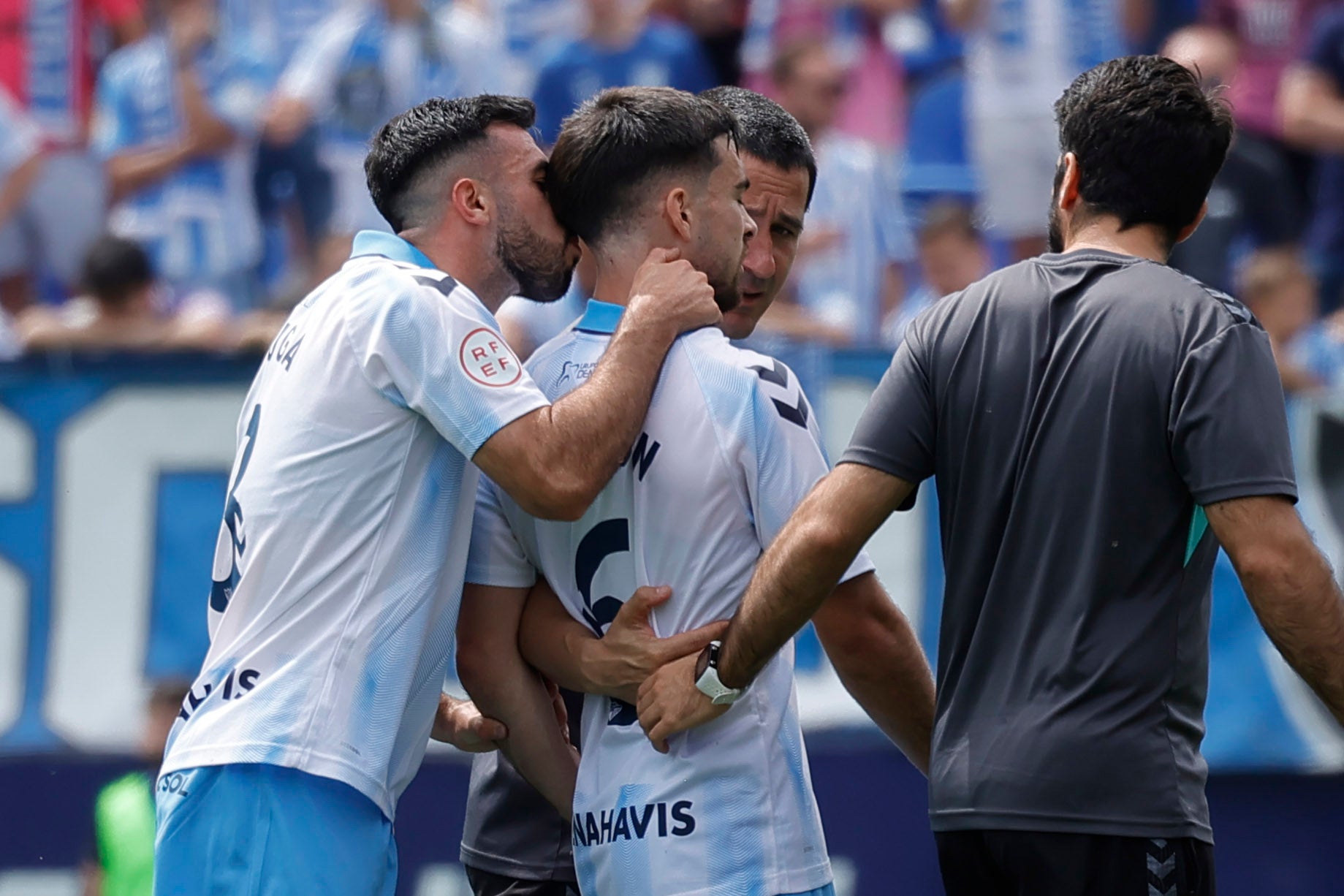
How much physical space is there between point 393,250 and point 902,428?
1097mm

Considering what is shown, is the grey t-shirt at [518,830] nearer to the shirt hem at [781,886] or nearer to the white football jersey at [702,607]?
the white football jersey at [702,607]

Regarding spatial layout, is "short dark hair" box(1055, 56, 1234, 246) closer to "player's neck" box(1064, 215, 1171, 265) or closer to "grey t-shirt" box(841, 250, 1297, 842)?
"player's neck" box(1064, 215, 1171, 265)

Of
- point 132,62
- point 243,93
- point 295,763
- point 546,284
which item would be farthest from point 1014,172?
point 295,763

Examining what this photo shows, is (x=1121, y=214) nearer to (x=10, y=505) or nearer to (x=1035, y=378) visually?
(x=1035, y=378)

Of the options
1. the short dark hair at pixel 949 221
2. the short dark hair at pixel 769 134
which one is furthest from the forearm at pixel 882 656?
the short dark hair at pixel 949 221

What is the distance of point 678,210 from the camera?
9.95 feet

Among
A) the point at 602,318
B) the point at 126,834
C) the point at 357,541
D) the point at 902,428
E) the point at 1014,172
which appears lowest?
the point at 126,834

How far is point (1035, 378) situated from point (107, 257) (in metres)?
4.92

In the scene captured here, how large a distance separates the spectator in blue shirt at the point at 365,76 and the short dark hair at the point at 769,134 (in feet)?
12.4

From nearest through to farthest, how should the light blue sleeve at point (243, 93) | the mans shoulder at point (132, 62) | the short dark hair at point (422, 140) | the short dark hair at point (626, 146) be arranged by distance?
1. the short dark hair at point (626, 146)
2. the short dark hair at point (422, 140)
3. the light blue sleeve at point (243, 93)
4. the mans shoulder at point (132, 62)

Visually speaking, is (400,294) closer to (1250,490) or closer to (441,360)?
(441,360)

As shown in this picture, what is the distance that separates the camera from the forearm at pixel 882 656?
120 inches

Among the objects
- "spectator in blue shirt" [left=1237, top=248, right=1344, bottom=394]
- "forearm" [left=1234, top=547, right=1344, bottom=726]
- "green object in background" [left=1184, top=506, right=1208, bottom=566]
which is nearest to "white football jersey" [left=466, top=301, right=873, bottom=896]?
"green object in background" [left=1184, top=506, right=1208, bottom=566]

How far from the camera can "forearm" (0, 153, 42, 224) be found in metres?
7.17
